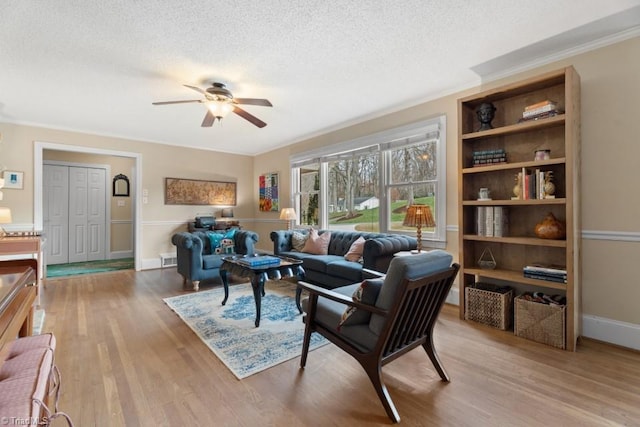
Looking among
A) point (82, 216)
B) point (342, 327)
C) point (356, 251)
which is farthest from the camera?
point (82, 216)

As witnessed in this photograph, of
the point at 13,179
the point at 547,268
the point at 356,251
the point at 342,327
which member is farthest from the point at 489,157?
the point at 13,179

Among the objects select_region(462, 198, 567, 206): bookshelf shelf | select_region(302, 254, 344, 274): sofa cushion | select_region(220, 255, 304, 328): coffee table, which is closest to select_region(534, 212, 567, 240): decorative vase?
select_region(462, 198, 567, 206): bookshelf shelf

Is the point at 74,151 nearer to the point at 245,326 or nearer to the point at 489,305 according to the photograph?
the point at 245,326

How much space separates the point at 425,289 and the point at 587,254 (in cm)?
187

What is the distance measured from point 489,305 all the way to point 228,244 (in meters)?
3.57

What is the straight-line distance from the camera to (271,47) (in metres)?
2.44

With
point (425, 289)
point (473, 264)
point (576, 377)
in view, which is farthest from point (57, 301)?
point (576, 377)

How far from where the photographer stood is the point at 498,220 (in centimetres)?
281

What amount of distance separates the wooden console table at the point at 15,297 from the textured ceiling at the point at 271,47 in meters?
1.74

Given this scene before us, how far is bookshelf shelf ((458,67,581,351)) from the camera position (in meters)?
2.32

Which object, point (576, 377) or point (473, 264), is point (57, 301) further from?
point (576, 377)

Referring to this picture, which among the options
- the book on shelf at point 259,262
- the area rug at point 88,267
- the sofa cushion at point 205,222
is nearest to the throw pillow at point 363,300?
the book on shelf at point 259,262

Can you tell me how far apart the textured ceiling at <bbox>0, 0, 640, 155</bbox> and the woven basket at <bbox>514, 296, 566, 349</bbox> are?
224cm

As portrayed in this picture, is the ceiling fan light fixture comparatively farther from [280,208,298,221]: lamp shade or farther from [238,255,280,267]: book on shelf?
[280,208,298,221]: lamp shade
